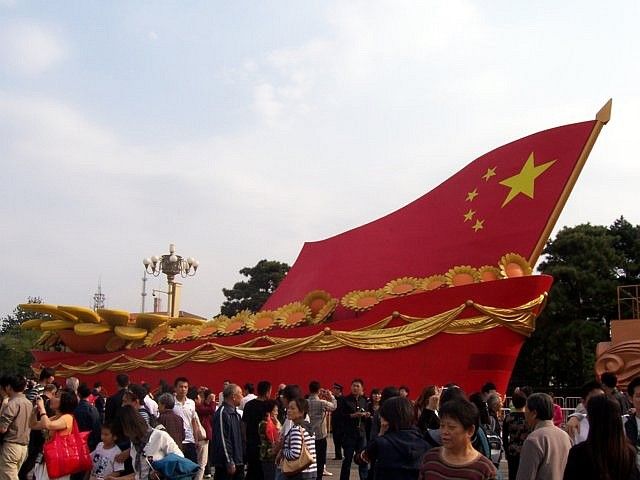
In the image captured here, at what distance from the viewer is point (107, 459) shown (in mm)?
4230

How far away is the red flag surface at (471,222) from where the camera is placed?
12.0 meters

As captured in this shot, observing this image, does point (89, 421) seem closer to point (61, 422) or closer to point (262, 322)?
point (61, 422)

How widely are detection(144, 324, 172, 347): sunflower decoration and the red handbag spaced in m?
12.6

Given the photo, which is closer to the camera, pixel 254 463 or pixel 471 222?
pixel 254 463

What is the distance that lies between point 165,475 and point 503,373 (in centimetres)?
828

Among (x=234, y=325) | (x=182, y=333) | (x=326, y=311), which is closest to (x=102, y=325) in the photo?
(x=182, y=333)

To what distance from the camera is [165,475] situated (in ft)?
12.7

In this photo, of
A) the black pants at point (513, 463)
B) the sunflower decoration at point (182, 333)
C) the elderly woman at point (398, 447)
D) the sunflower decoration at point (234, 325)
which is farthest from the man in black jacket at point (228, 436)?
the sunflower decoration at point (182, 333)

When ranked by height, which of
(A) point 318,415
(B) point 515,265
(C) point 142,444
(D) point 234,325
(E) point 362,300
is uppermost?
(B) point 515,265

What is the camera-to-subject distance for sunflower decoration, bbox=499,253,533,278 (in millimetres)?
11781

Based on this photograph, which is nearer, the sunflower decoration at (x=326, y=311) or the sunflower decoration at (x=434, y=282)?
the sunflower decoration at (x=434, y=282)

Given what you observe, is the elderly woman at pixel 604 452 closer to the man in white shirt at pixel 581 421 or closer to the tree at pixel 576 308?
the man in white shirt at pixel 581 421

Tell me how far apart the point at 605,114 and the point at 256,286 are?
26.7 m

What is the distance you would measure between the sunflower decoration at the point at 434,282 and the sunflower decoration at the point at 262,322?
3320 millimetres
